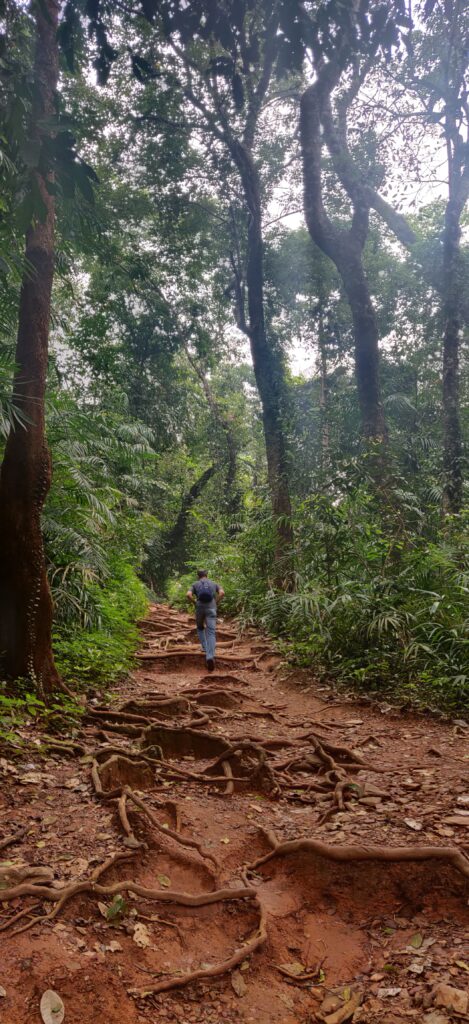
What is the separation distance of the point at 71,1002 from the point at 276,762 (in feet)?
10.7

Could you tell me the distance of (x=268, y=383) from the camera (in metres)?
13.4

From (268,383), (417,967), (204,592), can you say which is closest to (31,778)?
(417,967)

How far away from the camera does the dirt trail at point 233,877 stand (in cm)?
253

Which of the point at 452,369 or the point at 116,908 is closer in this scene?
the point at 116,908

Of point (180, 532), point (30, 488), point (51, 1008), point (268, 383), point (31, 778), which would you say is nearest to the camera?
point (51, 1008)

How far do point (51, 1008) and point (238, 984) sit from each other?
→ 32.6 inches

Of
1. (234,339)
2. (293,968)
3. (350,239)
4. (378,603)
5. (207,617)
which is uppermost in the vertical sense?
(234,339)

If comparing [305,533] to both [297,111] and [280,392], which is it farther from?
[297,111]

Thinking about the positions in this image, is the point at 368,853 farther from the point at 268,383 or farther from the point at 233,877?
the point at 268,383

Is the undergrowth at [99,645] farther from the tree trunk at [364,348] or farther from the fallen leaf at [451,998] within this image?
the tree trunk at [364,348]

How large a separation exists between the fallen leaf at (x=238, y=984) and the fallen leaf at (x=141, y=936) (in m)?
0.39

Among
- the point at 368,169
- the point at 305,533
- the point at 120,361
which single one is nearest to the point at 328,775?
the point at 305,533

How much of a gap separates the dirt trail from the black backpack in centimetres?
331

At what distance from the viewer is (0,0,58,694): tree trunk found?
5.38 metres
